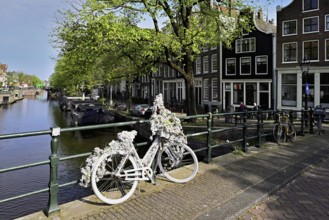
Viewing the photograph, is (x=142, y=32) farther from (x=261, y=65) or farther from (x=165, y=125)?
(x=261, y=65)

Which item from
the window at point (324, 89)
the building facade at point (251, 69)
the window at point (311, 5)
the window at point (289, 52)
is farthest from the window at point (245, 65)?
the window at point (324, 89)

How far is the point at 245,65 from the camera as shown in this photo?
26.8 meters

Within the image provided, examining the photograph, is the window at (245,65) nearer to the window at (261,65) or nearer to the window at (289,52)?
the window at (261,65)

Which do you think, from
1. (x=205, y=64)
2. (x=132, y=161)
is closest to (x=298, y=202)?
(x=132, y=161)

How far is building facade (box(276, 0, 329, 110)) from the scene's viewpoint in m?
21.9

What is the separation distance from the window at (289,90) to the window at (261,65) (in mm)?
1809

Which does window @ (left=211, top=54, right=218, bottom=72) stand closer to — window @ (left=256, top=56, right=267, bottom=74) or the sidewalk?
window @ (left=256, top=56, right=267, bottom=74)

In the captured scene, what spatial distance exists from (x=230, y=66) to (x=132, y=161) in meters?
25.3

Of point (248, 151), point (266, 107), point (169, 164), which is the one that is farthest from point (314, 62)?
point (169, 164)

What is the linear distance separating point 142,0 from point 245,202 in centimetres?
1111

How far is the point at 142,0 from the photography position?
13.2 metres

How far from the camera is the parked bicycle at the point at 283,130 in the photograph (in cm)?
924

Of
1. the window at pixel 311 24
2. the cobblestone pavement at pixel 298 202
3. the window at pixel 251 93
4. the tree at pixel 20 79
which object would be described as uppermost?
the tree at pixel 20 79

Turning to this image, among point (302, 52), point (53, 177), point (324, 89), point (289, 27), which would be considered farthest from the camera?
point (289, 27)
